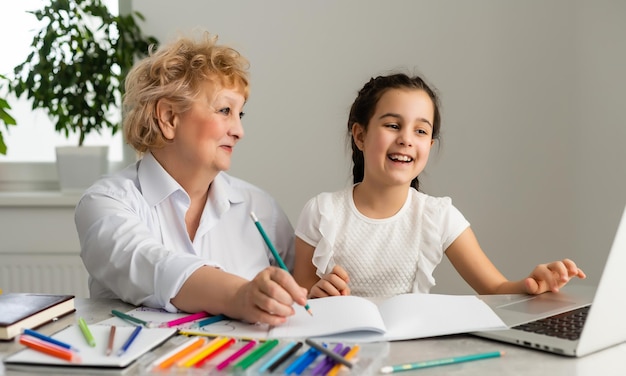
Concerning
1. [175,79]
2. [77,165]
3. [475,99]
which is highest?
[175,79]

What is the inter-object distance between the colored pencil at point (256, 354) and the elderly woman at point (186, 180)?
17.2 inches

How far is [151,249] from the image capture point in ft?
4.16

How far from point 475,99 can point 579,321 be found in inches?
65.5

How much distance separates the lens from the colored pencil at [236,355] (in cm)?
90

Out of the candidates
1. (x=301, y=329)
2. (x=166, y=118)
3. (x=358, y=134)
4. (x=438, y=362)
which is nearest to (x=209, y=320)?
(x=301, y=329)

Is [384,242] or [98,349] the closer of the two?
[98,349]

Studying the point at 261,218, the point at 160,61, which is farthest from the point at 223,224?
the point at 160,61

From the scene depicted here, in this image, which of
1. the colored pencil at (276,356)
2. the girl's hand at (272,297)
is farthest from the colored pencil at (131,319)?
the colored pencil at (276,356)

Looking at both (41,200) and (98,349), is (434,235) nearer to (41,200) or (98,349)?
(98,349)

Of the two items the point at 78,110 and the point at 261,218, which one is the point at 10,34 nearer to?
the point at 78,110

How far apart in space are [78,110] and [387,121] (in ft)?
5.12

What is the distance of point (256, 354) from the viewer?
0.93 metres

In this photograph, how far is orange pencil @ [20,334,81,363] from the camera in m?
0.93

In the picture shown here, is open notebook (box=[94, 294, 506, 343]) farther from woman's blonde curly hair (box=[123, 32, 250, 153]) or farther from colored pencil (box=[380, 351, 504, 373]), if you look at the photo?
woman's blonde curly hair (box=[123, 32, 250, 153])
